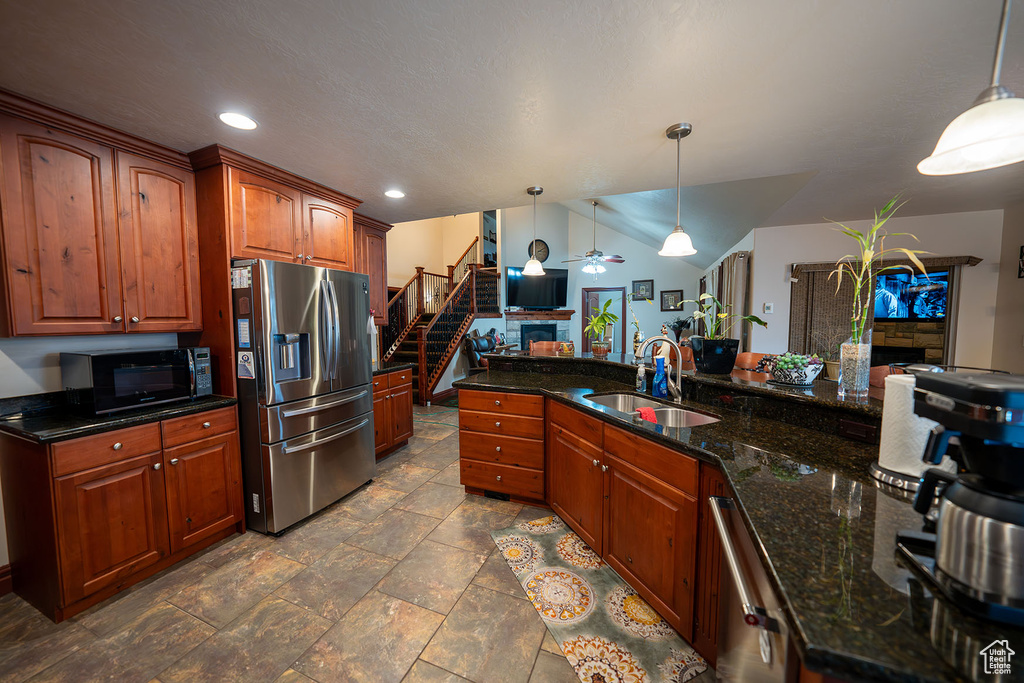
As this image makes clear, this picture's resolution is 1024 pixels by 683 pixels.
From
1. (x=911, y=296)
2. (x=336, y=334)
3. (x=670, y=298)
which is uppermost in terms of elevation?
(x=670, y=298)

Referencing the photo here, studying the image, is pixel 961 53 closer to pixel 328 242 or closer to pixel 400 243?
pixel 328 242

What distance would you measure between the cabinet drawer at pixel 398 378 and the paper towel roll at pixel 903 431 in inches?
131

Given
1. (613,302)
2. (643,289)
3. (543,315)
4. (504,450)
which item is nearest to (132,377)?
(504,450)

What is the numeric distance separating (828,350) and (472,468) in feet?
14.2

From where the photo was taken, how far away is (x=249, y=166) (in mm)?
2295

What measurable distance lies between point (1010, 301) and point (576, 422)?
489cm

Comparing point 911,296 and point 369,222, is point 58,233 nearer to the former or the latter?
point 369,222

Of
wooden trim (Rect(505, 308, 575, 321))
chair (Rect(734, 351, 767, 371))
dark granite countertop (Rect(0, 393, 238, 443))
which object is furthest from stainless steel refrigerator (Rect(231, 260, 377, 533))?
wooden trim (Rect(505, 308, 575, 321))

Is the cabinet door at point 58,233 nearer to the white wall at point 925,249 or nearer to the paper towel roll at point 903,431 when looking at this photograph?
the paper towel roll at point 903,431

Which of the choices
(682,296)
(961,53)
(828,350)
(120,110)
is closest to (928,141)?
(961,53)

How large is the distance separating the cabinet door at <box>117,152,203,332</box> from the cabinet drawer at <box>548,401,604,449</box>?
235 centimetres

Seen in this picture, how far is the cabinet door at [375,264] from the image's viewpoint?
3.71 metres

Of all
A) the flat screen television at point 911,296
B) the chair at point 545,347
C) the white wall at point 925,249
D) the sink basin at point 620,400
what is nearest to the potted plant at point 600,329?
the chair at point 545,347

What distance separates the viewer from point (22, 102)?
1646 mm
